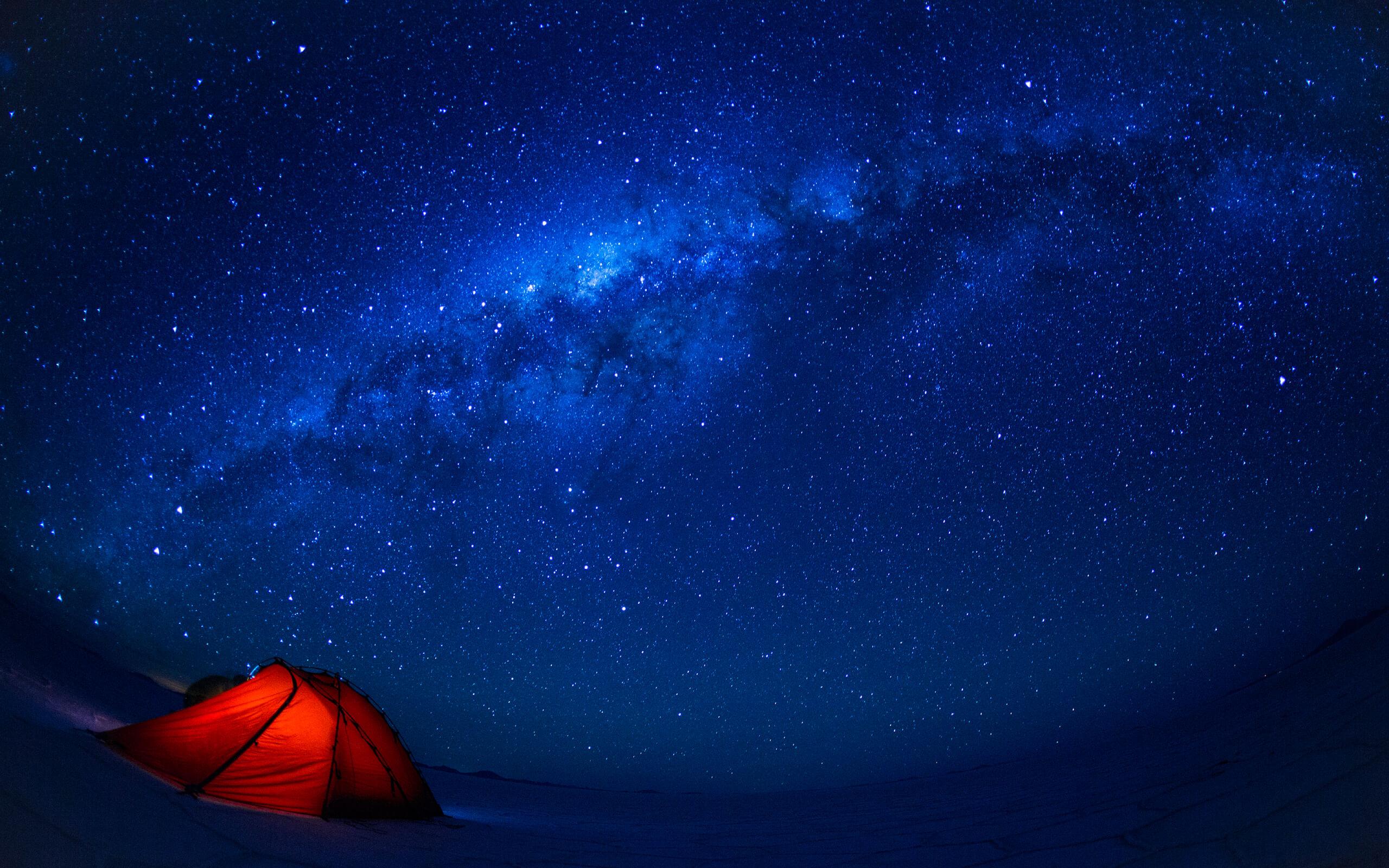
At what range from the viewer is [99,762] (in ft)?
15.9

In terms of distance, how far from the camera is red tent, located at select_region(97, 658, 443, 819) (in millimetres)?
5348

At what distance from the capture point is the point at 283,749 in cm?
567

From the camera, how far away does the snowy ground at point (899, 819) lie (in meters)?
3.54

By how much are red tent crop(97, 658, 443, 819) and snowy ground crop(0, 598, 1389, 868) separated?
0.85ft

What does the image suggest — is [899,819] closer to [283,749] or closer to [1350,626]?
[283,749]

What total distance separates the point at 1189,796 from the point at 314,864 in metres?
6.53

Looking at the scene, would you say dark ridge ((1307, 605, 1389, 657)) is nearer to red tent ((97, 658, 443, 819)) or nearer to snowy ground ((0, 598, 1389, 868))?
snowy ground ((0, 598, 1389, 868))

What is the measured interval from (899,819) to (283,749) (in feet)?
21.6

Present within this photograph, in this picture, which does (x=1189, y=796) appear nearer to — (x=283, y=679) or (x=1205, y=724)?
(x=1205, y=724)

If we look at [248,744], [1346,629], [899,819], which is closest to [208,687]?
[248,744]

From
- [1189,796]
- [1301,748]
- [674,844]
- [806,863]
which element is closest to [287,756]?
[674,844]

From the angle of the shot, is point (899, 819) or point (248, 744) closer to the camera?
point (248, 744)

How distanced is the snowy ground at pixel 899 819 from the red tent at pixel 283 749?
0.26 meters

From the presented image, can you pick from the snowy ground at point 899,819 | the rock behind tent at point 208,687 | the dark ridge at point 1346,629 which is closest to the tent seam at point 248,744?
the snowy ground at point 899,819
